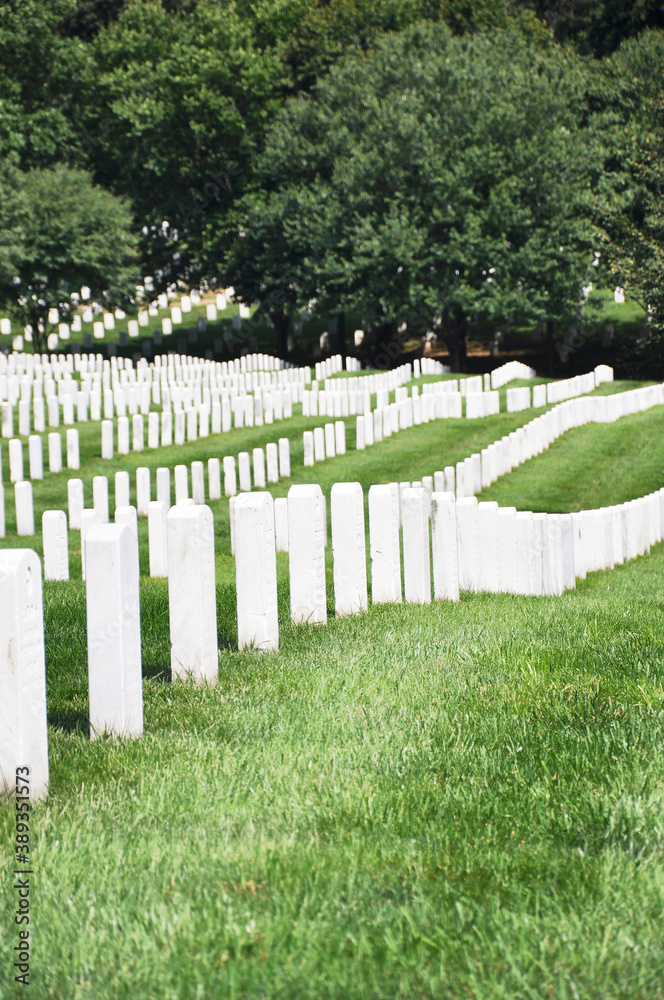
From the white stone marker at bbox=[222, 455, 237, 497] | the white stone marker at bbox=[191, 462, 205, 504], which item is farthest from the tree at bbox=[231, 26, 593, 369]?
the white stone marker at bbox=[191, 462, 205, 504]

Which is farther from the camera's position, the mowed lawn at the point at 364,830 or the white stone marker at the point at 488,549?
the white stone marker at the point at 488,549

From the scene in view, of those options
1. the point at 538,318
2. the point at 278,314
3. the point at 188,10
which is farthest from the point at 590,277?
the point at 188,10

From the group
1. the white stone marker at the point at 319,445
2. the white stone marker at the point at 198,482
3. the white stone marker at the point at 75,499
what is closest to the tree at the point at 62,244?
the white stone marker at the point at 319,445

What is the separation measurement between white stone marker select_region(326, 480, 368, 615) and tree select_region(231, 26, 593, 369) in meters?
35.2

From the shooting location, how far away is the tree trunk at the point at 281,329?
169 feet

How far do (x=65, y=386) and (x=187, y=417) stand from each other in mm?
4554

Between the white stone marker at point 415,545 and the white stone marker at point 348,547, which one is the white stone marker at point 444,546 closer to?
the white stone marker at point 415,545

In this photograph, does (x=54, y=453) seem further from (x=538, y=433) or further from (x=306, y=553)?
(x=306, y=553)

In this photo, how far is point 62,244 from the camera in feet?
150

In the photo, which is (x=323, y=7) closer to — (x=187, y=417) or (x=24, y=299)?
(x=24, y=299)

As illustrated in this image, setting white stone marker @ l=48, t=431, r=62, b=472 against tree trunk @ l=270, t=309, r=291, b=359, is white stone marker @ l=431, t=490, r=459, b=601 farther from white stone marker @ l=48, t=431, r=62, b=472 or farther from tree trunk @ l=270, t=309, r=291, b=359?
tree trunk @ l=270, t=309, r=291, b=359

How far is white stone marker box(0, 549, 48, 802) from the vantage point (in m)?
3.45

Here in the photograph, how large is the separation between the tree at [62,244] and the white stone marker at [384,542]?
130 feet

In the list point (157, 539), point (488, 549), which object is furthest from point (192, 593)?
point (157, 539)
